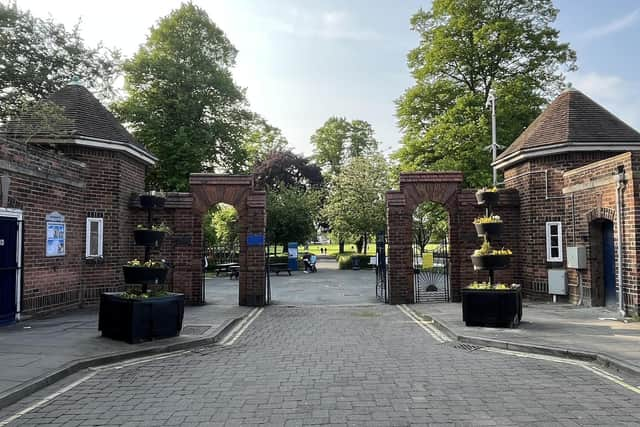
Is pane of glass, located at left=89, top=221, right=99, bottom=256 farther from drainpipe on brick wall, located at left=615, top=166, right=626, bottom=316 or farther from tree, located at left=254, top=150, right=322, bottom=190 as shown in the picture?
tree, located at left=254, top=150, right=322, bottom=190

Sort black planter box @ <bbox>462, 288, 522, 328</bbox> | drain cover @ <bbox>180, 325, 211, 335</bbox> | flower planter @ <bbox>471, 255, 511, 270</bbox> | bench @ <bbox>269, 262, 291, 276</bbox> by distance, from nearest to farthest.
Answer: drain cover @ <bbox>180, 325, 211, 335</bbox>
black planter box @ <bbox>462, 288, 522, 328</bbox>
flower planter @ <bbox>471, 255, 511, 270</bbox>
bench @ <bbox>269, 262, 291, 276</bbox>

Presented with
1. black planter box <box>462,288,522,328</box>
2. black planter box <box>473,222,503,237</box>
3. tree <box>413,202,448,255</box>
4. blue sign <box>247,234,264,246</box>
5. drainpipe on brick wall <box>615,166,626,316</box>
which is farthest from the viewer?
tree <box>413,202,448,255</box>

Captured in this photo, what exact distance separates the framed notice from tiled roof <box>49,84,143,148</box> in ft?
9.16

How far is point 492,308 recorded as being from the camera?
10.1 meters

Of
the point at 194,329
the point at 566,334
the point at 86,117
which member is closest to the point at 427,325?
the point at 566,334

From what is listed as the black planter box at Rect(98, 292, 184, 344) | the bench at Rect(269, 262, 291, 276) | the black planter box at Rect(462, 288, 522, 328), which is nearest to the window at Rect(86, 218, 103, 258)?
the black planter box at Rect(98, 292, 184, 344)

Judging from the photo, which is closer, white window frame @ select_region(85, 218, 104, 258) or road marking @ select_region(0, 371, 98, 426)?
road marking @ select_region(0, 371, 98, 426)

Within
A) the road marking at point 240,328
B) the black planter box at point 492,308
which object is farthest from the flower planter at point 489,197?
the road marking at point 240,328

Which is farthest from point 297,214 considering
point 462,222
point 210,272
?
point 462,222

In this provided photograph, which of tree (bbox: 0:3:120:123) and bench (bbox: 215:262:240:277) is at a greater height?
tree (bbox: 0:3:120:123)

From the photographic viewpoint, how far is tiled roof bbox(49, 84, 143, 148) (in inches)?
543

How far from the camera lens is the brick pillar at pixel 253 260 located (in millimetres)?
14547

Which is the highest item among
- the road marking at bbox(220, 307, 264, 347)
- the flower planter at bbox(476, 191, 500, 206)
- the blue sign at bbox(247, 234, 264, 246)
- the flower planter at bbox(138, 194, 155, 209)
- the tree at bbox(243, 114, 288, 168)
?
the tree at bbox(243, 114, 288, 168)

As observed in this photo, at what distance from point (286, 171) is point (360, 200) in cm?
1090
